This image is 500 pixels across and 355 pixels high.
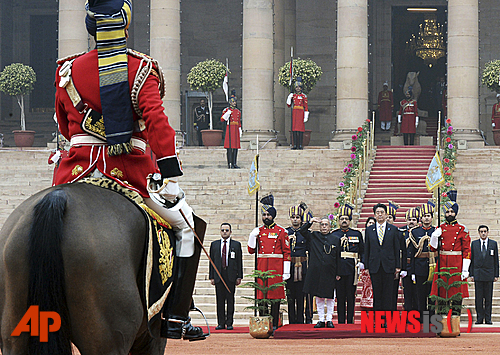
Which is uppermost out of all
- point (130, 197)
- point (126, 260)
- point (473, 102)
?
point (473, 102)

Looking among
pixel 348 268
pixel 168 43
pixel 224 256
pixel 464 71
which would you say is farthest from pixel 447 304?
pixel 168 43

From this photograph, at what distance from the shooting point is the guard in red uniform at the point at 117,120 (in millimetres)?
4531

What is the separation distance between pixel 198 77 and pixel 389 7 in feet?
40.3

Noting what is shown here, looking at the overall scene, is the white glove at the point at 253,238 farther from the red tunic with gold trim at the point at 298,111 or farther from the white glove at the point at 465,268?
the red tunic with gold trim at the point at 298,111

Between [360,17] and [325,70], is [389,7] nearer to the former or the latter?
[325,70]

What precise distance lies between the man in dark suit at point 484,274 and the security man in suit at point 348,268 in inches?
84.6

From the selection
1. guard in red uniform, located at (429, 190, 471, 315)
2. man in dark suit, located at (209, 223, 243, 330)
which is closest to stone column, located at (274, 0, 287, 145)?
man in dark suit, located at (209, 223, 243, 330)

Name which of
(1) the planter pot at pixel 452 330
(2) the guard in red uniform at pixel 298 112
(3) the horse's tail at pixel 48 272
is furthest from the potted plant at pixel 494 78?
(3) the horse's tail at pixel 48 272

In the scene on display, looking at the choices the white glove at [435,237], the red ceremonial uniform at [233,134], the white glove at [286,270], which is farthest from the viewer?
the red ceremonial uniform at [233,134]

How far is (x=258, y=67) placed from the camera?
A: 26906mm

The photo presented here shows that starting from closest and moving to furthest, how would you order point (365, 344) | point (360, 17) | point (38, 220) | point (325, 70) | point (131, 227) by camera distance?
point (38, 220), point (131, 227), point (365, 344), point (360, 17), point (325, 70)

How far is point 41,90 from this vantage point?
36.1m

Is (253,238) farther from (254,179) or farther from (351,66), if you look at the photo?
(351,66)

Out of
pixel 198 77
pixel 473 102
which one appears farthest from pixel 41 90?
pixel 473 102
